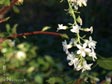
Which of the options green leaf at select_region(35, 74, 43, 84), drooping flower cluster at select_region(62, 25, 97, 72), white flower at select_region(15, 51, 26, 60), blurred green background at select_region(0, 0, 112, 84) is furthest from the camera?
white flower at select_region(15, 51, 26, 60)

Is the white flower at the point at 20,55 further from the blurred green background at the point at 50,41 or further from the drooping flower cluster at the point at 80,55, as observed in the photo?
the drooping flower cluster at the point at 80,55

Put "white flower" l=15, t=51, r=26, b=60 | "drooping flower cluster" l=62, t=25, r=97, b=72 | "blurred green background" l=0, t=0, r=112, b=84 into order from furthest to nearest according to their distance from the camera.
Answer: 1. "white flower" l=15, t=51, r=26, b=60
2. "blurred green background" l=0, t=0, r=112, b=84
3. "drooping flower cluster" l=62, t=25, r=97, b=72

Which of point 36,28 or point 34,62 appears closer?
point 34,62

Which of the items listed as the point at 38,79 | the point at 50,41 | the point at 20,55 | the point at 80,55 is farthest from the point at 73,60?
the point at 50,41

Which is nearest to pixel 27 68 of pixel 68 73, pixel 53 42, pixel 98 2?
pixel 68 73

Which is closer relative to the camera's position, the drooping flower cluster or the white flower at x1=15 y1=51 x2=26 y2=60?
the drooping flower cluster

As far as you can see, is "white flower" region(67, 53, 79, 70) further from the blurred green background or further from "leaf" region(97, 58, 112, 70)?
the blurred green background

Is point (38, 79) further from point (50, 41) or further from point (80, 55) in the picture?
point (80, 55)

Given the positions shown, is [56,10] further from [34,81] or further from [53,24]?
[34,81]

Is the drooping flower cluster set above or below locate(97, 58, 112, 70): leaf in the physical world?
above

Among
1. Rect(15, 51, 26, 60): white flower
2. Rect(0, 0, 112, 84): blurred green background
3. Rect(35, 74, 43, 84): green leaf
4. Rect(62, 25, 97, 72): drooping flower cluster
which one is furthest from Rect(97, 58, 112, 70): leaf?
Rect(15, 51, 26, 60): white flower
